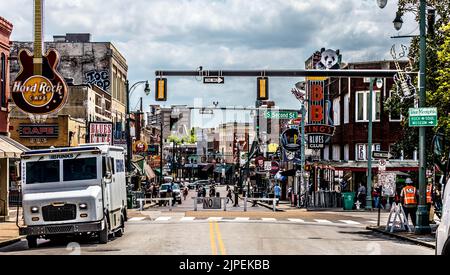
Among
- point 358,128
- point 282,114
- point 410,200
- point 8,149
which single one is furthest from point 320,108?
point 8,149

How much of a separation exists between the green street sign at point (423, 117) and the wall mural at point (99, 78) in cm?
5303

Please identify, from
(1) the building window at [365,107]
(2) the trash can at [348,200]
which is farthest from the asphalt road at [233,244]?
(1) the building window at [365,107]

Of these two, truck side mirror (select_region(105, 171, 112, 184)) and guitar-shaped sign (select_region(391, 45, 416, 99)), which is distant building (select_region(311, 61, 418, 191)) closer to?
guitar-shaped sign (select_region(391, 45, 416, 99))

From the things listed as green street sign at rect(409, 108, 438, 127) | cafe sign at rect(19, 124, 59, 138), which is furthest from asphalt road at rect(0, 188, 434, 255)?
cafe sign at rect(19, 124, 59, 138)

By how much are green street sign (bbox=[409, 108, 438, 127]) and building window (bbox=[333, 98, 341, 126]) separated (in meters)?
41.9

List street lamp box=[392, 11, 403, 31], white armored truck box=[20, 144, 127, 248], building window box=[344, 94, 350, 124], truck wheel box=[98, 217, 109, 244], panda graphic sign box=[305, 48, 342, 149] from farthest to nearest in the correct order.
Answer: building window box=[344, 94, 350, 124], panda graphic sign box=[305, 48, 342, 149], street lamp box=[392, 11, 403, 31], truck wheel box=[98, 217, 109, 244], white armored truck box=[20, 144, 127, 248]

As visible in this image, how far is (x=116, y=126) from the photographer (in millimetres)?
70125

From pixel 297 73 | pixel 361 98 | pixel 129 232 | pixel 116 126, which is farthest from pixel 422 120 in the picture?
pixel 116 126

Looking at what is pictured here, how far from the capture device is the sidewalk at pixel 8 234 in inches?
920

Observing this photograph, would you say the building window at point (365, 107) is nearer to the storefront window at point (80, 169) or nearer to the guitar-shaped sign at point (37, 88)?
the guitar-shaped sign at point (37, 88)

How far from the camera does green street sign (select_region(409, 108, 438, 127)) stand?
83.2ft

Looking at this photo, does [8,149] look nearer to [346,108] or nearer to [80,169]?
[80,169]

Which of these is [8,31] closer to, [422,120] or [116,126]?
[422,120]
